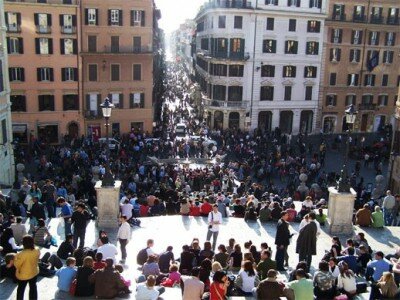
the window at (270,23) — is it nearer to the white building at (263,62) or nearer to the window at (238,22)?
the white building at (263,62)

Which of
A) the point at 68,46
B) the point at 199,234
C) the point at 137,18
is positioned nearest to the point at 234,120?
the point at 137,18

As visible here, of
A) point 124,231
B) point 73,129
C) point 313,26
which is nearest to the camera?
point 124,231

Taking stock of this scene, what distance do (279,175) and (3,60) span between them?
2076cm

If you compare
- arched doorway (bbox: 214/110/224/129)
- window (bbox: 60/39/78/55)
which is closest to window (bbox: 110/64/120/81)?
window (bbox: 60/39/78/55)

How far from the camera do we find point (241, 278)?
39.0 feet

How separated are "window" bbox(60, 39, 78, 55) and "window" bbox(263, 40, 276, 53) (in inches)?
781

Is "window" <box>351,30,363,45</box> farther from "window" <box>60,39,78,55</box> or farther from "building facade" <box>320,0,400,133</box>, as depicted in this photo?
"window" <box>60,39,78,55</box>

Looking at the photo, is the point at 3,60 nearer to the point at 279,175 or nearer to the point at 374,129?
the point at 279,175

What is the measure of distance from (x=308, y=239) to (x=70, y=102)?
3628 centimetres

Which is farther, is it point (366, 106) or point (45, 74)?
point (366, 106)

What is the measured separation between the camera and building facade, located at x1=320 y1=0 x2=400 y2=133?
5453 centimetres

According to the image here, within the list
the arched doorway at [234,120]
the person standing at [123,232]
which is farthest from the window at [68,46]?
the person standing at [123,232]

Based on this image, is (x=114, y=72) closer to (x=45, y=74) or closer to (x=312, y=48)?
(x=45, y=74)

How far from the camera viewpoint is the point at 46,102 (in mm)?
45844
